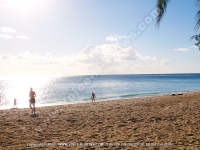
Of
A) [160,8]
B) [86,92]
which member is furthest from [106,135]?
[86,92]

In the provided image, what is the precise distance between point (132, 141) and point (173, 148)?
1.32m

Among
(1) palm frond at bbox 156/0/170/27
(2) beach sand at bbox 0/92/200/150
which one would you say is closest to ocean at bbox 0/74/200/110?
(2) beach sand at bbox 0/92/200/150

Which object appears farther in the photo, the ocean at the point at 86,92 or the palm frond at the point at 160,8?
the ocean at the point at 86,92

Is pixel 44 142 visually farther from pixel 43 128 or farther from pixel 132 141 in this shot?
pixel 132 141

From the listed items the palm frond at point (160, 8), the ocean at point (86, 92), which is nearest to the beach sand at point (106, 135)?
the palm frond at point (160, 8)

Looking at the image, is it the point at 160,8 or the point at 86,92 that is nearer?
the point at 160,8

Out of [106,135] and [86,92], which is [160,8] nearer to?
[106,135]

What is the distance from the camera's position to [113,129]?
769cm

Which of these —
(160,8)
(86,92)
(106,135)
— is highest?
(160,8)

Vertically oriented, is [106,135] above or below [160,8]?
below

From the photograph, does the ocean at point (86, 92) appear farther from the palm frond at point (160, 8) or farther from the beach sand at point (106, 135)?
the palm frond at point (160, 8)

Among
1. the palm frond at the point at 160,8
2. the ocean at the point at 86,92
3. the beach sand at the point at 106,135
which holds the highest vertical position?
the palm frond at the point at 160,8

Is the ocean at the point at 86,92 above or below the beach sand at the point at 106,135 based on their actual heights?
below

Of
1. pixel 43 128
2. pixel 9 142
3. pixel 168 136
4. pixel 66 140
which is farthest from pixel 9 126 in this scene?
pixel 168 136
